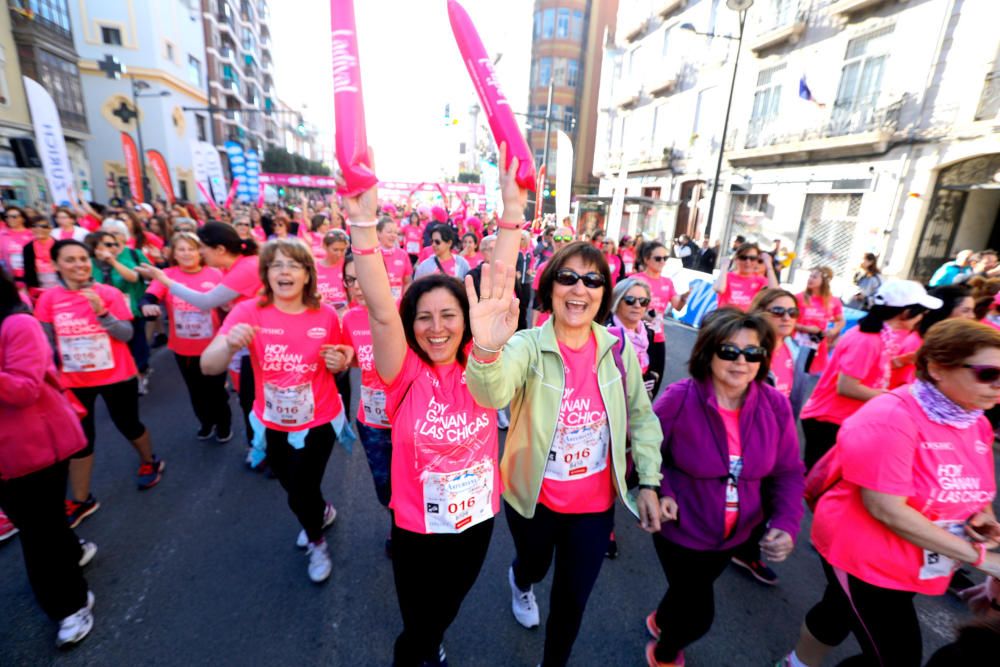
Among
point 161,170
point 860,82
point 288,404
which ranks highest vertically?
point 860,82

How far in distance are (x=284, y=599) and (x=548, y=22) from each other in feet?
149

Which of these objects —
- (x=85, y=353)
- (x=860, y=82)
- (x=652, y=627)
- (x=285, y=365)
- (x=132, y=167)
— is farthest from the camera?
(x=132, y=167)

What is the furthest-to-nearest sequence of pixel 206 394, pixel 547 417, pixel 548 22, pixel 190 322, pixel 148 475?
pixel 548 22, pixel 206 394, pixel 190 322, pixel 148 475, pixel 547 417

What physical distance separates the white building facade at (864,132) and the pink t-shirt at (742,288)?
10593 mm

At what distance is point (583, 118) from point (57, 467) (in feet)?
134

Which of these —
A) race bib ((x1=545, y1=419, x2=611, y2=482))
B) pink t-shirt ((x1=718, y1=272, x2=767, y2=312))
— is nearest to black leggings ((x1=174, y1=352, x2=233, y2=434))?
race bib ((x1=545, y1=419, x2=611, y2=482))

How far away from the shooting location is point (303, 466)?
269cm

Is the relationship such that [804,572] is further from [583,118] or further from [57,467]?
[583,118]

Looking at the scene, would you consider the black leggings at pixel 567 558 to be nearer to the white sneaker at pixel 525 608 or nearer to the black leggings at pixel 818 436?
the white sneaker at pixel 525 608

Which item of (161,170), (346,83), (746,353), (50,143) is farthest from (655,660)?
→ (161,170)

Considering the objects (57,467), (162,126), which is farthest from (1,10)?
(57,467)

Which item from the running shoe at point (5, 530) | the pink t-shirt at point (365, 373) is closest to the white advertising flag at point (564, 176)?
the pink t-shirt at point (365, 373)

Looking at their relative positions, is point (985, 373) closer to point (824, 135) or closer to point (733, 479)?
point (733, 479)

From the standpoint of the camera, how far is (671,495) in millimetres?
2068
